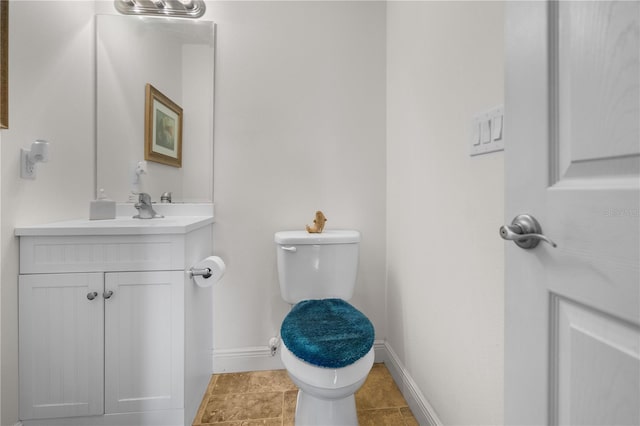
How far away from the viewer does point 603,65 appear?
41 centimetres

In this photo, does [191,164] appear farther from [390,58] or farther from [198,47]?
[390,58]

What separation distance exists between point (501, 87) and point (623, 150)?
44 cm

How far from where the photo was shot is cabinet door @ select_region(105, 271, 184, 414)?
1.12 metres

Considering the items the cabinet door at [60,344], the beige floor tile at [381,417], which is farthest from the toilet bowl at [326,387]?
the cabinet door at [60,344]

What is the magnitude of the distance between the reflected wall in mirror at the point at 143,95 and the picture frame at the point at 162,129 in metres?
0.03

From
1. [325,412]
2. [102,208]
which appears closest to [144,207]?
[102,208]

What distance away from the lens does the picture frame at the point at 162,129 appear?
1.57 meters

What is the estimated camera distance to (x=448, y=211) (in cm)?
102

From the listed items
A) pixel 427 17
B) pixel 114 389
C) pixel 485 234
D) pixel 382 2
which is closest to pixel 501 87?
pixel 485 234

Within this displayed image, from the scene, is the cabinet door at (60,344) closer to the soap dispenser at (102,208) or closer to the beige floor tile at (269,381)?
the soap dispenser at (102,208)

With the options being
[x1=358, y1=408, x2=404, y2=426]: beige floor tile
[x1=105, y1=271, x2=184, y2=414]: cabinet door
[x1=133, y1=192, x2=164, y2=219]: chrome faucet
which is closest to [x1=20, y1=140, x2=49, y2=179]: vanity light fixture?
[x1=133, y1=192, x2=164, y2=219]: chrome faucet

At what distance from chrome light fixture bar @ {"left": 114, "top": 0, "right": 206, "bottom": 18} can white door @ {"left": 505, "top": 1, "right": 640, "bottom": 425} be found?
1.55 metres

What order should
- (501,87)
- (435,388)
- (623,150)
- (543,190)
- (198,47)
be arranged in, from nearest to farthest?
(623,150) < (543,190) < (501,87) < (435,388) < (198,47)

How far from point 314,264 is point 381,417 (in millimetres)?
695
